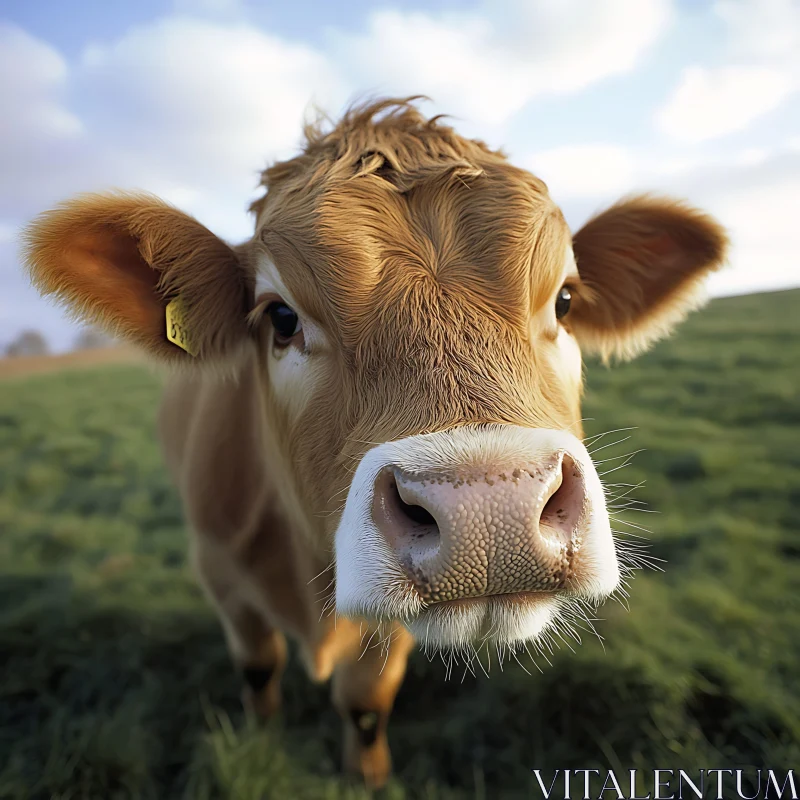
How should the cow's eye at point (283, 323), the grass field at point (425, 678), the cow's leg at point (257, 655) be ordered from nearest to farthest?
the cow's eye at point (283, 323) → the grass field at point (425, 678) → the cow's leg at point (257, 655)

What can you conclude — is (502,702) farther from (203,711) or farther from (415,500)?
(415,500)

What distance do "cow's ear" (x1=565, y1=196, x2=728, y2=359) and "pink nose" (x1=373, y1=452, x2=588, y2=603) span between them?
1187 mm

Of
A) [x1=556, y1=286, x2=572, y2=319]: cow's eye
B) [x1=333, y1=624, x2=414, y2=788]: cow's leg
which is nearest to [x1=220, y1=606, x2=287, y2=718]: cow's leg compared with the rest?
[x1=333, y1=624, x2=414, y2=788]: cow's leg

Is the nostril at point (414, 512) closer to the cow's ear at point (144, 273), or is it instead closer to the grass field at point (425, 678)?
the cow's ear at point (144, 273)

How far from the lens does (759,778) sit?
2.39 m

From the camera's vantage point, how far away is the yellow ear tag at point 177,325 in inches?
80.4

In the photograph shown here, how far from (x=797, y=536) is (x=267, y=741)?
379 centimetres

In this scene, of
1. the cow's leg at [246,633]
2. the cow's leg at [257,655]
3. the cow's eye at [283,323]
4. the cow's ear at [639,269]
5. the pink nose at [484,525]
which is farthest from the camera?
the cow's leg at [257,655]

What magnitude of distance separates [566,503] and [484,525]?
22cm

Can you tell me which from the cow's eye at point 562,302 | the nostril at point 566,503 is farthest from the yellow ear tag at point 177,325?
the nostril at point 566,503

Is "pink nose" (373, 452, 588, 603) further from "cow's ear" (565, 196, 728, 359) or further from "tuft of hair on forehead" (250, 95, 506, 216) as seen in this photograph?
"cow's ear" (565, 196, 728, 359)

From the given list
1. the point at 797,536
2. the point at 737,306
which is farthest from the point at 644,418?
the point at 737,306

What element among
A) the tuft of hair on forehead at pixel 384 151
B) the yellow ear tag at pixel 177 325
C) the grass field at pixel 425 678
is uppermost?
the tuft of hair on forehead at pixel 384 151

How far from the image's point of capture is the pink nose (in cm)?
117
